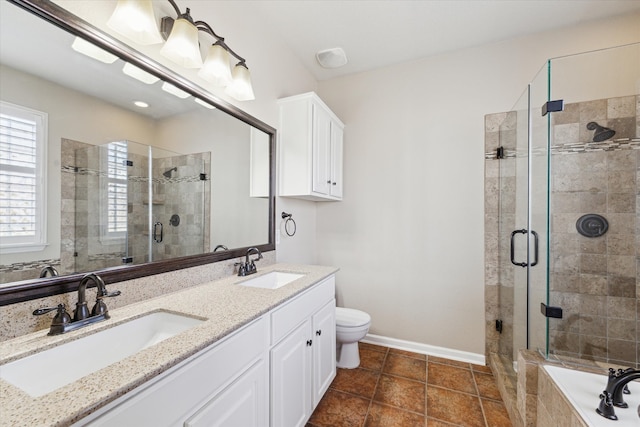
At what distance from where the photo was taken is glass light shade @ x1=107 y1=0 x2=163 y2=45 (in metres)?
1.04

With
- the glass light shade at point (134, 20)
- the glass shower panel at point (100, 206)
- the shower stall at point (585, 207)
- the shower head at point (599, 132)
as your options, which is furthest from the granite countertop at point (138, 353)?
the shower head at point (599, 132)

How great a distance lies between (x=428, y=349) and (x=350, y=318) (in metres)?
0.83

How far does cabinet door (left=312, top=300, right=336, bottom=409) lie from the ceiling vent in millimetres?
2128

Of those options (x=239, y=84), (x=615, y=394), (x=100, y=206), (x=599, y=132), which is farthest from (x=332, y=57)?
(x=615, y=394)

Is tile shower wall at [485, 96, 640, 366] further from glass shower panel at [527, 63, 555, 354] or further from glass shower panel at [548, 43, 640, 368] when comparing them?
glass shower panel at [527, 63, 555, 354]

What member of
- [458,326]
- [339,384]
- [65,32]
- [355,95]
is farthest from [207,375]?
[355,95]

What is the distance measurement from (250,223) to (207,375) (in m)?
1.18

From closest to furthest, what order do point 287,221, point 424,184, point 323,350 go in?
point 323,350
point 287,221
point 424,184

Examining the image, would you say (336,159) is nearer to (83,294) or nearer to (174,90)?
(174,90)

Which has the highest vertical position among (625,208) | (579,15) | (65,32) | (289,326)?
(579,15)

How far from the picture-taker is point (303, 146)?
2.12m

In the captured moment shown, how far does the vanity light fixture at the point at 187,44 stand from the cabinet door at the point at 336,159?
99cm

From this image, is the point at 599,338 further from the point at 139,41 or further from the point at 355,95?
the point at 139,41

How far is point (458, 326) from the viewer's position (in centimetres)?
235
